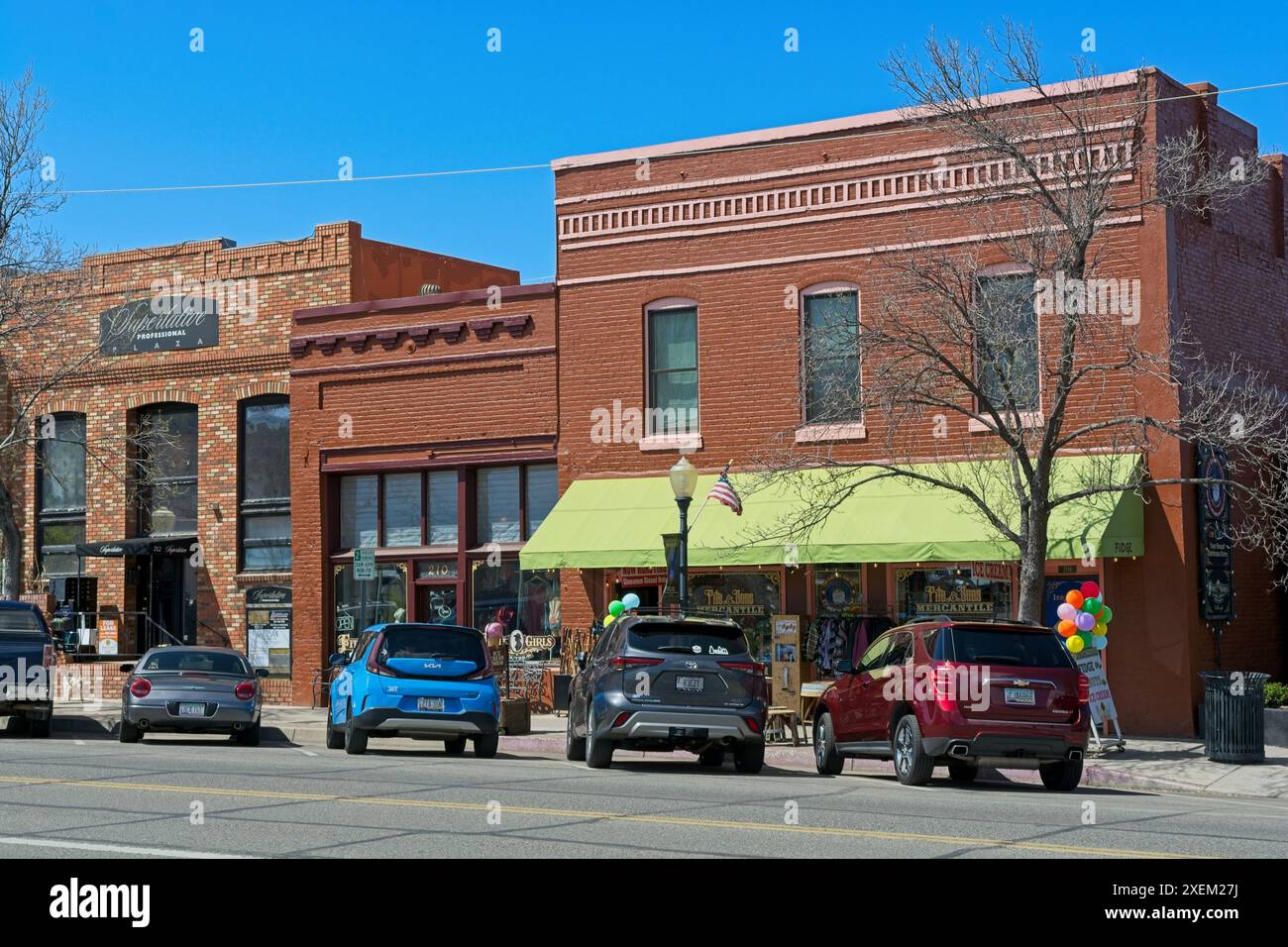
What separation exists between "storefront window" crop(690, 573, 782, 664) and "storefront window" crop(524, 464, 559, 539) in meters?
3.08

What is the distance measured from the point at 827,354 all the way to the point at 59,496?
17827 millimetres

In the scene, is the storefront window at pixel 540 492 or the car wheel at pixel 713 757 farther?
the storefront window at pixel 540 492

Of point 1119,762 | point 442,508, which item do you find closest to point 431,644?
point 1119,762

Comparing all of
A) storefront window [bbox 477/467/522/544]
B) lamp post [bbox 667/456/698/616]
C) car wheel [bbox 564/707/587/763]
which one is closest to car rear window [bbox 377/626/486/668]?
car wheel [bbox 564/707/587/763]

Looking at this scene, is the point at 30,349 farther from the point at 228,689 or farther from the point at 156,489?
the point at 228,689

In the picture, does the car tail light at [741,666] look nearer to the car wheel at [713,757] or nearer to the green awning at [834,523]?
the car wheel at [713,757]

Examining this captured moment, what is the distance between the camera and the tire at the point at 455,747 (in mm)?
21434

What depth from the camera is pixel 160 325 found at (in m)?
32.7

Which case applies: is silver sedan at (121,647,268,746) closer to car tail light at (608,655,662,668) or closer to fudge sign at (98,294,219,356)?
car tail light at (608,655,662,668)

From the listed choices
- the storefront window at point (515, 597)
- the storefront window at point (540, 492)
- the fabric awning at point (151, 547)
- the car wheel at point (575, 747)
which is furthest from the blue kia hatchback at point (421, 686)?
the fabric awning at point (151, 547)

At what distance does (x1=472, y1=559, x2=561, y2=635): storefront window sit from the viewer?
27.6 m

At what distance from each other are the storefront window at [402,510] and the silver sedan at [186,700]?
7391 millimetres

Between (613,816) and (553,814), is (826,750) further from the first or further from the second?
(553,814)
